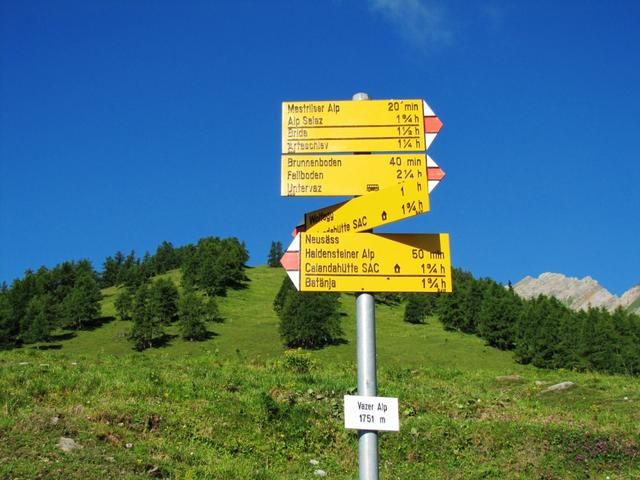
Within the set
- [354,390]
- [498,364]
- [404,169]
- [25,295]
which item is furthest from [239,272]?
[404,169]

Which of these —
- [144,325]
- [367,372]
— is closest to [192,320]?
[144,325]

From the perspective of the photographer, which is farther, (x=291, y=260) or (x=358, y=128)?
(x=358, y=128)

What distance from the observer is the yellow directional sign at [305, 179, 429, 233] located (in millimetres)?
5375

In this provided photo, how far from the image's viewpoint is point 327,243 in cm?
549

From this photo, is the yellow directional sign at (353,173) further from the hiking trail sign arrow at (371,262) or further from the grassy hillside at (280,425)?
the grassy hillside at (280,425)

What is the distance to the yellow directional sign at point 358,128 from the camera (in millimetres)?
5781

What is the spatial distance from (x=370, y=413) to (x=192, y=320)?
8903 centimetres

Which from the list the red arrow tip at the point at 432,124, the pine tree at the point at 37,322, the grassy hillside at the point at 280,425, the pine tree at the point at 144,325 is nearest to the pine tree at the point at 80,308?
the pine tree at the point at 37,322

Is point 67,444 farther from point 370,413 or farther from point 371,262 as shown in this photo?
point 371,262

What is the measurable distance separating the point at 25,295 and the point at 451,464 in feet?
411

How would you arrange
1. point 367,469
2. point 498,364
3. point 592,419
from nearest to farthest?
point 367,469, point 592,419, point 498,364

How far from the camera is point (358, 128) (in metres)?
5.82

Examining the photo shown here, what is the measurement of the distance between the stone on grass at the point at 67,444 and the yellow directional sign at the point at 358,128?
7421 millimetres

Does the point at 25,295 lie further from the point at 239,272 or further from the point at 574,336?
the point at 574,336
